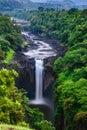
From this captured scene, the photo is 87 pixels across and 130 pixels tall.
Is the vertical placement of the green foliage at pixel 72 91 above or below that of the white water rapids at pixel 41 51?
below

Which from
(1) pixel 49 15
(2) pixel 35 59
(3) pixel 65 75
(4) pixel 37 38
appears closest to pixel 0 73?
(3) pixel 65 75

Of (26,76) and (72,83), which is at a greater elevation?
(26,76)

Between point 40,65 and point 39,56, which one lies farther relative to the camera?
point 39,56

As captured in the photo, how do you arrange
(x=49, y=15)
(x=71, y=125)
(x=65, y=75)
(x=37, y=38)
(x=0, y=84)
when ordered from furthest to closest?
1. (x=49, y=15)
2. (x=37, y=38)
3. (x=65, y=75)
4. (x=71, y=125)
5. (x=0, y=84)

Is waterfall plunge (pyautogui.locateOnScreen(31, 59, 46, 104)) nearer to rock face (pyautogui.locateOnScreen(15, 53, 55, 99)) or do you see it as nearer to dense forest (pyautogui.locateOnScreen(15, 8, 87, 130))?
rock face (pyautogui.locateOnScreen(15, 53, 55, 99))

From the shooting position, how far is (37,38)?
419 ft

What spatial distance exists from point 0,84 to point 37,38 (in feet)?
289

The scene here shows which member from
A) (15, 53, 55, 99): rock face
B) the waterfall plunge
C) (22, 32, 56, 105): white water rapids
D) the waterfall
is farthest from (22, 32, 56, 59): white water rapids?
(15, 53, 55, 99): rock face

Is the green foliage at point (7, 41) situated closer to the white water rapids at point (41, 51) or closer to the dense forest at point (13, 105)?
the dense forest at point (13, 105)

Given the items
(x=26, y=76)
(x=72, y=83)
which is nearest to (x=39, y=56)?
(x=26, y=76)

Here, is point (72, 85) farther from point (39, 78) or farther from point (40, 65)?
point (40, 65)

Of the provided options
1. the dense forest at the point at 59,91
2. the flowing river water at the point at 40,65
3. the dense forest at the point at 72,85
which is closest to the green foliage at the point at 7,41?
the dense forest at the point at 59,91

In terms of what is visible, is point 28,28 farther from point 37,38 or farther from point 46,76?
point 46,76

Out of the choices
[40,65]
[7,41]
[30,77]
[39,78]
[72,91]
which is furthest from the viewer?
[7,41]
